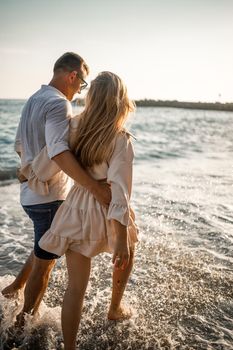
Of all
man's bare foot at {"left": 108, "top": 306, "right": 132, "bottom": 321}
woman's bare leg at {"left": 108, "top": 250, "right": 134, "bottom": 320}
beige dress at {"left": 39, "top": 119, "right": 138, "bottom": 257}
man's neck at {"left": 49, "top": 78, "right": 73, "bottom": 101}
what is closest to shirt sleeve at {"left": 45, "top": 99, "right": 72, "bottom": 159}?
beige dress at {"left": 39, "top": 119, "right": 138, "bottom": 257}

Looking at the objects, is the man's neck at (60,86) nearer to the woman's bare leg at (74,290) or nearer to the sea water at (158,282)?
the sea water at (158,282)

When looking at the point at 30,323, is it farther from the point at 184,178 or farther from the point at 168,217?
the point at 184,178

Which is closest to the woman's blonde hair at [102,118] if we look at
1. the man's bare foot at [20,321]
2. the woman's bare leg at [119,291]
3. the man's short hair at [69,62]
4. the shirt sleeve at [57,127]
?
the shirt sleeve at [57,127]

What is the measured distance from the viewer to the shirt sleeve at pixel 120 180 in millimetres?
2482

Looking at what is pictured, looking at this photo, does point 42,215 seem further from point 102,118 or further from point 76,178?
point 102,118

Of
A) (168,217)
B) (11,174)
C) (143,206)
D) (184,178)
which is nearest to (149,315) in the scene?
(168,217)

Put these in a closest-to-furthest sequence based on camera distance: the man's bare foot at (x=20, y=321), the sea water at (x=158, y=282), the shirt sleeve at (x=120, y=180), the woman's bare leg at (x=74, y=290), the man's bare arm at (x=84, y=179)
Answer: the shirt sleeve at (x=120, y=180)
the man's bare arm at (x=84, y=179)
the woman's bare leg at (x=74, y=290)
the man's bare foot at (x=20, y=321)
the sea water at (x=158, y=282)

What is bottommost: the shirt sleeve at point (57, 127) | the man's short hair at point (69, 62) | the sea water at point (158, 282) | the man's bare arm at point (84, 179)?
the sea water at point (158, 282)

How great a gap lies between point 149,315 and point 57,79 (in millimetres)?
2326

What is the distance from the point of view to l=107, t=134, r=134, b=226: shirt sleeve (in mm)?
2482

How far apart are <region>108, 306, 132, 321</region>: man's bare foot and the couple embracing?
411 mm

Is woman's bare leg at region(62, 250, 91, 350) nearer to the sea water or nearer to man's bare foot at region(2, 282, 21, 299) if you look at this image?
the sea water

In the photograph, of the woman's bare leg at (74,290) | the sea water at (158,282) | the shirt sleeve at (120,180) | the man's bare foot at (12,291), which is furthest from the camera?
the man's bare foot at (12,291)

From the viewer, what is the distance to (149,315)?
372 cm
